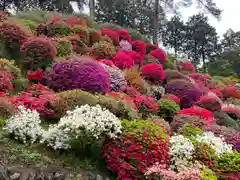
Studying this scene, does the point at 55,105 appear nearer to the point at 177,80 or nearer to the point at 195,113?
the point at 195,113

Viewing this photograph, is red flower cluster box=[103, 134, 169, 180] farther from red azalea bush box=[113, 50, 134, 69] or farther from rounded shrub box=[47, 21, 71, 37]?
rounded shrub box=[47, 21, 71, 37]

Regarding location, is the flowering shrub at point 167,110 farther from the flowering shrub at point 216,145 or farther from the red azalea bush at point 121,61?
the red azalea bush at point 121,61

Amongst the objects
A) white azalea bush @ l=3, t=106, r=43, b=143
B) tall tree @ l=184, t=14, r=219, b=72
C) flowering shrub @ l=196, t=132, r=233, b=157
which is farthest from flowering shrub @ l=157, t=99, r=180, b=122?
tall tree @ l=184, t=14, r=219, b=72

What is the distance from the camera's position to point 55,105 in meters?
8.77

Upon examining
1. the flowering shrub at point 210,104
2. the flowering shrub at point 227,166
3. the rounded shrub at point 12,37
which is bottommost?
the flowering shrub at point 210,104

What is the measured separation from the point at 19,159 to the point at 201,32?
50056 millimetres

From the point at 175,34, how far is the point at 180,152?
165 ft

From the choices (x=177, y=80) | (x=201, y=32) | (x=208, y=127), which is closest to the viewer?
(x=208, y=127)

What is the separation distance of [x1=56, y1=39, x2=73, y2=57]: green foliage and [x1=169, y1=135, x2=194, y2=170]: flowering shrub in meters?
7.08

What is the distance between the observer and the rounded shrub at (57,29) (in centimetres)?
1538

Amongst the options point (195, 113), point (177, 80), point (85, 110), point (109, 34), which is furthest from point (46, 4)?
point (85, 110)

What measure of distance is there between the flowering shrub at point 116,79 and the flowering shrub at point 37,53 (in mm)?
1991

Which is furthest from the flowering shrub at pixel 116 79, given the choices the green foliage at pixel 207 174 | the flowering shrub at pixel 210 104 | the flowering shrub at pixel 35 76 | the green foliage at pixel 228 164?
the green foliage at pixel 207 174

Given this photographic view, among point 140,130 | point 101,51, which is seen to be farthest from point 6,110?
point 101,51
